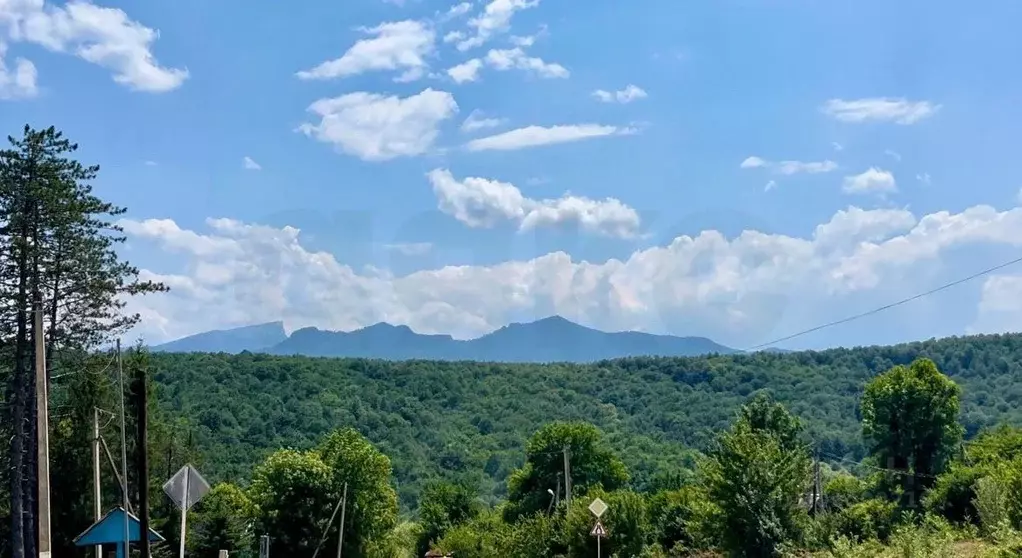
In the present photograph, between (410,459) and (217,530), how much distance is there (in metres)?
66.7

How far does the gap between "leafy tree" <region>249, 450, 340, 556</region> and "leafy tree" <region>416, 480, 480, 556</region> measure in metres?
23.7

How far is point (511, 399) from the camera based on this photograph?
493 ft

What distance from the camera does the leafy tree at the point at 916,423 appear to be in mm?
54906

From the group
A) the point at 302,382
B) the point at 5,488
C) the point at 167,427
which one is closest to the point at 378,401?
the point at 302,382

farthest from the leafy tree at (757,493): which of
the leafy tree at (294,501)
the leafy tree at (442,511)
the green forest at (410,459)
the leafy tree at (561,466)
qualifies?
the leafy tree at (442,511)

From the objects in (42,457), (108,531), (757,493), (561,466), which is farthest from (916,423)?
(42,457)

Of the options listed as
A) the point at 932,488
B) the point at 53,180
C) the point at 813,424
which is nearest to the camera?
the point at 53,180

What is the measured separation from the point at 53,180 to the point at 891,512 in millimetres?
43787

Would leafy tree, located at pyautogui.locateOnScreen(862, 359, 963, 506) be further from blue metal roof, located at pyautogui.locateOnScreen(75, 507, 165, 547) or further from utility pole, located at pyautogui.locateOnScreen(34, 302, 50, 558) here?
utility pole, located at pyautogui.locateOnScreen(34, 302, 50, 558)

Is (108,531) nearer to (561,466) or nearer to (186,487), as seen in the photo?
(186,487)

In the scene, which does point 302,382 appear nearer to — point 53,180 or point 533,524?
point 533,524

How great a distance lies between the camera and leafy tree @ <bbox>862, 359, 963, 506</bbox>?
54.9 m

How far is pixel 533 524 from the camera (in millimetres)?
49750

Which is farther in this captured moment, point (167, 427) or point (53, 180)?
point (167, 427)
